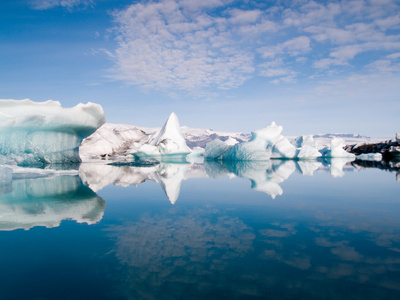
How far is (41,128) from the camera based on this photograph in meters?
9.55

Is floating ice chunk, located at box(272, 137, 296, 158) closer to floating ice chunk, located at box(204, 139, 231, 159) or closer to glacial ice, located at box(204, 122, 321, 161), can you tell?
glacial ice, located at box(204, 122, 321, 161)

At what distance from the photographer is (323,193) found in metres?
4.70

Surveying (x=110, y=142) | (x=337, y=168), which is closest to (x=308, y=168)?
(x=337, y=168)

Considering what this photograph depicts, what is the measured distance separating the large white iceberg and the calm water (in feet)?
19.5

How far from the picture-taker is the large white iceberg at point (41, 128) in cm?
864

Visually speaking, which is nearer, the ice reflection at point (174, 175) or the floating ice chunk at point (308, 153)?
the ice reflection at point (174, 175)

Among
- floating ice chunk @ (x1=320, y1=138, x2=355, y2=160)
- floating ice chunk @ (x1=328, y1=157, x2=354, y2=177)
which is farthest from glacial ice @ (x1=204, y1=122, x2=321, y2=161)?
floating ice chunk @ (x1=320, y1=138, x2=355, y2=160)

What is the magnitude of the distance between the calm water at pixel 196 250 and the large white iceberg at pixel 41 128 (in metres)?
5.95

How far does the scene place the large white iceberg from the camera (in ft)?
28.3

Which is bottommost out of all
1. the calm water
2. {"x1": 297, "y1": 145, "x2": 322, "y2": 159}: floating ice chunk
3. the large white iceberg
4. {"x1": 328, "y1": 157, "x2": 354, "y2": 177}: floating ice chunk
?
the calm water

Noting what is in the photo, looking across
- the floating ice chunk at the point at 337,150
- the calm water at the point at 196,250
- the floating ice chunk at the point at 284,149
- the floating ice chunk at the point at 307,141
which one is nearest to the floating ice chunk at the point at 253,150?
the floating ice chunk at the point at 284,149

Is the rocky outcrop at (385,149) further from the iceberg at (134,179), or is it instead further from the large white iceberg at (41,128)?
the large white iceberg at (41,128)

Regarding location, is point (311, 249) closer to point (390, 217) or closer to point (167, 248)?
point (167, 248)

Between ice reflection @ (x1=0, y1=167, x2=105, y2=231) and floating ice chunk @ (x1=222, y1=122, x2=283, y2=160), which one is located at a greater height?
floating ice chunk @ (x1=222, y1=122, x2=283, y2=160)
